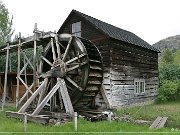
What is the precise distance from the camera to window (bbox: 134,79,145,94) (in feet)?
60.2

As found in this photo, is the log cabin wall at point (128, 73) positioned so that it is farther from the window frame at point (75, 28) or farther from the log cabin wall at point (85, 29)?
the window frame at point (75, 28)

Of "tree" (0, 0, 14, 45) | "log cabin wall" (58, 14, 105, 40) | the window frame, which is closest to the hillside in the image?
"tree" (0, 0, 14, 45)

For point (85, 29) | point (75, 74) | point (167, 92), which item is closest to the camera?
point (75, 74)

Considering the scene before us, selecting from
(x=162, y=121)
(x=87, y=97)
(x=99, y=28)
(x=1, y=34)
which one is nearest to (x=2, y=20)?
(x=1, y=34)

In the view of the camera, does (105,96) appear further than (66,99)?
Yes

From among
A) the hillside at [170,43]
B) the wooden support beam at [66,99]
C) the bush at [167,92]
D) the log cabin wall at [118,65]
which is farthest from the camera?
the hillside at [170,43]

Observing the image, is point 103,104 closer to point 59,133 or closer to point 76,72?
point 76,72

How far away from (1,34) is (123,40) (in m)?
21.4

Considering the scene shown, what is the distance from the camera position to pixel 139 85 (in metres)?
18.7

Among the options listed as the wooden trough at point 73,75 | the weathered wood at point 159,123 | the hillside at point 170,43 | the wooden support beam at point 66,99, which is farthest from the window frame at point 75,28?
the hillside at point 170,43

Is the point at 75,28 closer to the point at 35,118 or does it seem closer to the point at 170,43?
the point at 35,118

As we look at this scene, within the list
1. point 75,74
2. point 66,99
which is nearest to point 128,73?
point 75,74

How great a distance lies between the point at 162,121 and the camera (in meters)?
11.4

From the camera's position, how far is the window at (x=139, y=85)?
18.4 meters
